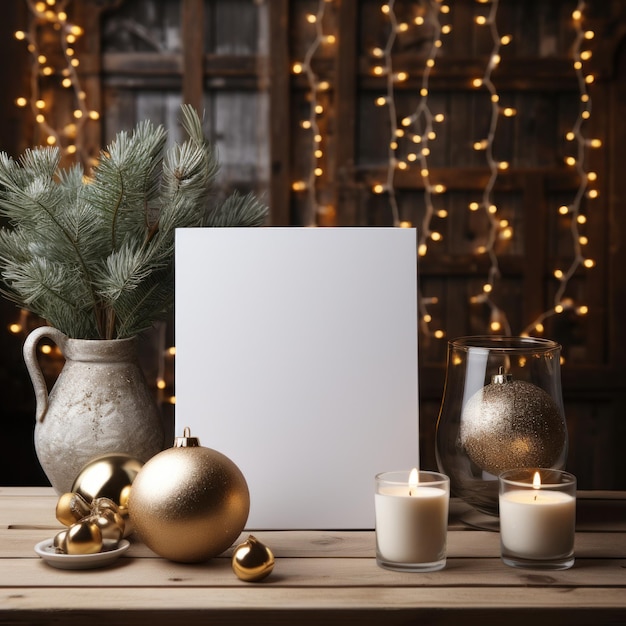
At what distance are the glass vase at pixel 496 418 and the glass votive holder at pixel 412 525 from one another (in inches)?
4.2

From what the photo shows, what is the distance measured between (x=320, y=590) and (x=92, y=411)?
0.34 metres

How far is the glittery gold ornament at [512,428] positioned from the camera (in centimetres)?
76

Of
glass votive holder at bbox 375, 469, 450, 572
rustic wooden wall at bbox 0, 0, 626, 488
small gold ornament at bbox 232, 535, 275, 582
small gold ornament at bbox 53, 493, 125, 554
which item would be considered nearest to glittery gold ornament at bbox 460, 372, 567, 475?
glass votive holder at bbox 375, 469, 450, 572

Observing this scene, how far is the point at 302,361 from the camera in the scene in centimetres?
80

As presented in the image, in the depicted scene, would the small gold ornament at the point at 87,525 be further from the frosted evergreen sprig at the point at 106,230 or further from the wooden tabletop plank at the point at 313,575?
the frosted evergreen sprig at the point at 106,230

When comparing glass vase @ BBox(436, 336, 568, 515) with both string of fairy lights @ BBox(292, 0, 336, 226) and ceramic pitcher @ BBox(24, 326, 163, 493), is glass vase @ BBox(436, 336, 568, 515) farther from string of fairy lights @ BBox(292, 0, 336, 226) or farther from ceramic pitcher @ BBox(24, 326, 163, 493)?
string of fairy lights @ BBox(292, 0, 336, 226)

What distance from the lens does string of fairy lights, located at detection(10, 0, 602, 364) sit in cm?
255

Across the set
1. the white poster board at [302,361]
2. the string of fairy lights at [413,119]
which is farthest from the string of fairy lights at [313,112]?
the white poster board at [302,361]

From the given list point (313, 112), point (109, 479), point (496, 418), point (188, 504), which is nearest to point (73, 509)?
point (109, 479)

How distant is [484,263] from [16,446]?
165 centimetres

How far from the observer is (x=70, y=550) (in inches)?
26.3

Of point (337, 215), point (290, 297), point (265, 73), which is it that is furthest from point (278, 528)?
point (265, 73)

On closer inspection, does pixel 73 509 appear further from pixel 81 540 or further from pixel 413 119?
pixel 413 119

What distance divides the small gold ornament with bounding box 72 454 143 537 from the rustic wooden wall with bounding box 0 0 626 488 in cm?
187
